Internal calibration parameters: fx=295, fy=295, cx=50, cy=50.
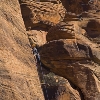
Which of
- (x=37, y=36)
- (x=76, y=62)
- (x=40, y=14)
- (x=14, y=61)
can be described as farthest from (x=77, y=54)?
(x=14, y=61)

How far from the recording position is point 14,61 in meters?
3.55

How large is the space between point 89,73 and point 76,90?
0.95 m

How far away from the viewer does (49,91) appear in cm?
1194

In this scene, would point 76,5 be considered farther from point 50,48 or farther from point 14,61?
point 14,61

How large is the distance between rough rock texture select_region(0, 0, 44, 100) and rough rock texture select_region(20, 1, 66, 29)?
14.5 metres

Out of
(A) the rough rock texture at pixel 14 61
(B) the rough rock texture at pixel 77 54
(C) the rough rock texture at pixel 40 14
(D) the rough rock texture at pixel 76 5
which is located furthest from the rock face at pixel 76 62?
(D) the rough rock texture at pixel 76 5

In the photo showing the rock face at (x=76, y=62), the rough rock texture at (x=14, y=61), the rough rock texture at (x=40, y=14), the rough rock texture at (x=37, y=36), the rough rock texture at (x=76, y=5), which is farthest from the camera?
the rough rock texture at (x=76, y=5)

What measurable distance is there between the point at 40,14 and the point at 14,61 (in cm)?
1668

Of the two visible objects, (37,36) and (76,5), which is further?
(76,5)

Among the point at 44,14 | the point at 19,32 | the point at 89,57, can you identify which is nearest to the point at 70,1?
the point at 44,14

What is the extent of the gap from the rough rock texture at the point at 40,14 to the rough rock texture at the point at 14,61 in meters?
14.5

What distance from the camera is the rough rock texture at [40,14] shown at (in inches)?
752

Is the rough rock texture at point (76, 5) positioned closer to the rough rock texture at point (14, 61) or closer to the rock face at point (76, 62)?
the rock face at point (76, 62)

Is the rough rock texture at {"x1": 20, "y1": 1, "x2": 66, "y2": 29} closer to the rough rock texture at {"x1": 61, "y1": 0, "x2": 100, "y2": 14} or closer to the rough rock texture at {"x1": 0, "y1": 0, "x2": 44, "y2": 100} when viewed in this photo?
the rough rock texture at {"x1": 61, "y1": 0, "x2": 100, "y2": 14}
